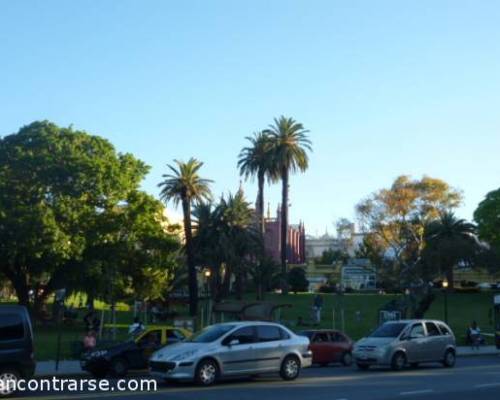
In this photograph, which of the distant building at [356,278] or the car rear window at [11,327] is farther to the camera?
the distant building at [356,278]

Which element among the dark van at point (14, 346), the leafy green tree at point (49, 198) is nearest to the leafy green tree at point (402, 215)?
the leafy green tree at point (49, 198)

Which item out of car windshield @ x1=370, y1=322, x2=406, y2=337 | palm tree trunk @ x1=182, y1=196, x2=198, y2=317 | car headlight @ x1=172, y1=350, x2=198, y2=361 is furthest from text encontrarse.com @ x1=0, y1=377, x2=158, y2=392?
palm tree trunk @ x1=182, y1=196, x2=198, y2=317

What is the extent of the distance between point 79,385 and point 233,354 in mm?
4058

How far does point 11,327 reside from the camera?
18.0m

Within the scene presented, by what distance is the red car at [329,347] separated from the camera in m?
29.2

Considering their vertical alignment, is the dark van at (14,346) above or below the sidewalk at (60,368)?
above

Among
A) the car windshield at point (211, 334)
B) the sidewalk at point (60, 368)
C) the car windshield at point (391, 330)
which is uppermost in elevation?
the car windshield at point (391, 330)

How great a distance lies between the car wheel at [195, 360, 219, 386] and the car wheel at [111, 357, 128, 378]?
439cm

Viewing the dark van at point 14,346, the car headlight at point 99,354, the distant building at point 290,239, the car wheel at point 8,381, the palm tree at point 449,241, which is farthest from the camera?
the distant building at point 290,239

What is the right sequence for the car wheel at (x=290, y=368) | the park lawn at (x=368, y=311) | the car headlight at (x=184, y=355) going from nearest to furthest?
the car headlight at (x=184, y=355), the car wheel at (x=290, y=368), the park lawn at (x=368, y=311)

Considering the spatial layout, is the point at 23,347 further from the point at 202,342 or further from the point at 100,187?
the point at 100,187

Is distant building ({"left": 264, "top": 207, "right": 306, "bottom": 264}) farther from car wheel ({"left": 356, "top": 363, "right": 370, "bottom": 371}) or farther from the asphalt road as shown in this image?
the asphalt road

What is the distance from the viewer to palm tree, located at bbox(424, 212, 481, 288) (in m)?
72.9

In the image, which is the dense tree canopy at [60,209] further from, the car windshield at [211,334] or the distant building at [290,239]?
the distant building at [290,239]
